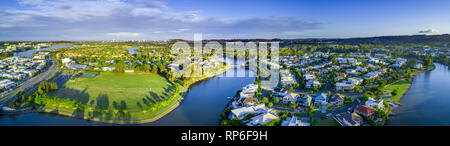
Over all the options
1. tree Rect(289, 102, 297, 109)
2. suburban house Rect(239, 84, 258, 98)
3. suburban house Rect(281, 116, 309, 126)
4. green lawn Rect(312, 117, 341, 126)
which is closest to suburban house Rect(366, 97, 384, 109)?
green lawn Rect(312, 117, 341, 126)

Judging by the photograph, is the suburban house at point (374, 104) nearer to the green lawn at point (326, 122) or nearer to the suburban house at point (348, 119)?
the suburban house at point (348, 119)

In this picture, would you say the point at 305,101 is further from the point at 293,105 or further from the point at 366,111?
the point at 366,111

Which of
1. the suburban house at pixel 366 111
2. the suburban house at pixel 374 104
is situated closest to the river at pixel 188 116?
the suburban house at pixel 366 111

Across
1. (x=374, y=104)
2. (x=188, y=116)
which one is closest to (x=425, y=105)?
(x=374, y=104)

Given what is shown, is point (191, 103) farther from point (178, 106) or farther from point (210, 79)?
point (210, 79)

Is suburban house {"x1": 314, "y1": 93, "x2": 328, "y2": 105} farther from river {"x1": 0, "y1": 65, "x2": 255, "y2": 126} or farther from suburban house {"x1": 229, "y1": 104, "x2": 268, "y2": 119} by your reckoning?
river {"x1": 0, "y1": 65, "x2": 255, "y2": 126}

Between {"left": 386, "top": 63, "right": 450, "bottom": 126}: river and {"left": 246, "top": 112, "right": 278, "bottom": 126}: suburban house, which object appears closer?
{"left": 246, "top": 112, "right": 278, "bottom": 126}: suburban house
